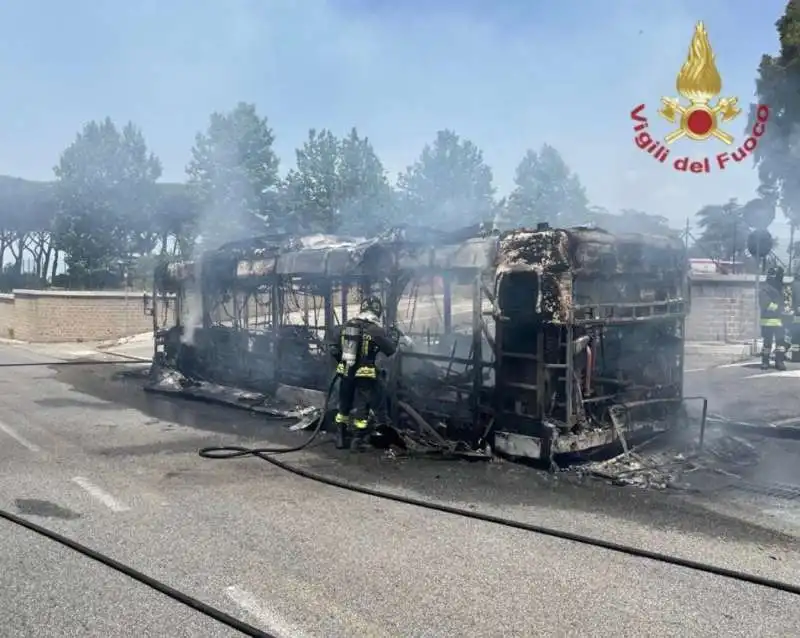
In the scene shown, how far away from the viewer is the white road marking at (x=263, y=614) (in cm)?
340

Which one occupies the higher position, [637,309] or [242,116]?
[242,116]

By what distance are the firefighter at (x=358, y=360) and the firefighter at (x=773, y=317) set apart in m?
8.47

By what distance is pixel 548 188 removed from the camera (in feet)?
168

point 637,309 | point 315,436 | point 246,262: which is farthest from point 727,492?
point 246,262

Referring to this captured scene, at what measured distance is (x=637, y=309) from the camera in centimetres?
770

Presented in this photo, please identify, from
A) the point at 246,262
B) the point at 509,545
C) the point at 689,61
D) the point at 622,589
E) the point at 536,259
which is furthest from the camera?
the point at 246,262

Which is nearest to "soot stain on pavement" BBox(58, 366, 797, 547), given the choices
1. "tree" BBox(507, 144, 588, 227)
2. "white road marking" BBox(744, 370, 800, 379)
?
Result: "white road marking" BBox(744, 370, 800, 379)

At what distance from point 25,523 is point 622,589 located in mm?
3850

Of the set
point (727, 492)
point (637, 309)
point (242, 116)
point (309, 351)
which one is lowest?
point (727, 492)

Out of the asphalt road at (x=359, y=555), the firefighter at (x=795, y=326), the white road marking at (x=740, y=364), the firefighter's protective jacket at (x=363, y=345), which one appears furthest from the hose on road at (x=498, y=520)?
the firefighter at (x=795, y=326)

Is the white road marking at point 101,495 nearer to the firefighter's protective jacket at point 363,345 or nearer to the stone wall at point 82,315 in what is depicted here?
the firefighter's protective jacket at point 363,345

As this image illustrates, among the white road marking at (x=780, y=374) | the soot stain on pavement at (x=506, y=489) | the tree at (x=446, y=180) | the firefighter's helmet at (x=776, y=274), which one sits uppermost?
the tree at (x=446, y=180)

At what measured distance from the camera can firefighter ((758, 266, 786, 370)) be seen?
13.3 m

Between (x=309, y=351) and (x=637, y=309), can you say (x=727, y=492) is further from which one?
(x=309, y=351)
